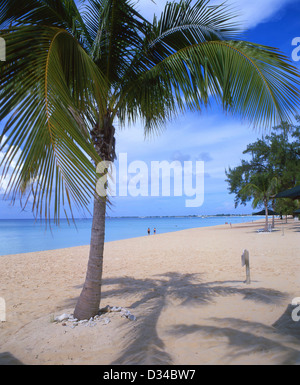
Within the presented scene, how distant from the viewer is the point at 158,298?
5.84 metres

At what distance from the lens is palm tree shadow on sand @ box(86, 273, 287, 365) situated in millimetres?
3420

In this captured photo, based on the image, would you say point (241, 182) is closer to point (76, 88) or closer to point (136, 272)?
point (136, 272)

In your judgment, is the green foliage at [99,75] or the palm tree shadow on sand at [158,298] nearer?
the green foliage at [99,75]

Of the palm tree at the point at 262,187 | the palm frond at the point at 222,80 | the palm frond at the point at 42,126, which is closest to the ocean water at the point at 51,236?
the palm frond at the point at 42,126

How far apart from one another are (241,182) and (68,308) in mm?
29107

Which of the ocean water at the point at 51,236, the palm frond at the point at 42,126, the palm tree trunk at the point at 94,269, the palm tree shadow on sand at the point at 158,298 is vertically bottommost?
the ocean water at the point at 51,236

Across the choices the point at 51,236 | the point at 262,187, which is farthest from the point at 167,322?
the point at 51,236

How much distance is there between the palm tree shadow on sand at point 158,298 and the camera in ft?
11.2

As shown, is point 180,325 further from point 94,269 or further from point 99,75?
point 99,75

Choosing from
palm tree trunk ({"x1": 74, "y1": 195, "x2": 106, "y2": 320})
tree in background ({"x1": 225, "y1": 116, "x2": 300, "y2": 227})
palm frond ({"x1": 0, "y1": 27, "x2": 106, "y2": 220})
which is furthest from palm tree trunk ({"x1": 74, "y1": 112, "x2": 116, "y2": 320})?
tree in background ({"x1": 225, "y1": 116, "x2": 300, "y2": 227})

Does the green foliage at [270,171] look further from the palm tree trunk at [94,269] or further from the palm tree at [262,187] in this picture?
the palm tree trunk at [94,269]

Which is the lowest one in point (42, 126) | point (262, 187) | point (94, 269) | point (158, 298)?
point (158, 298)
